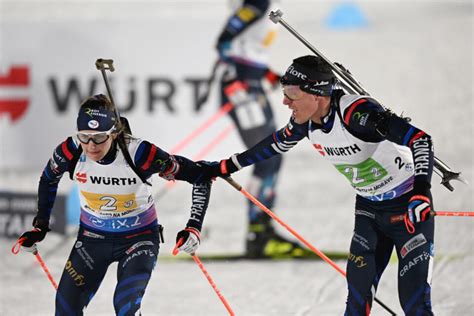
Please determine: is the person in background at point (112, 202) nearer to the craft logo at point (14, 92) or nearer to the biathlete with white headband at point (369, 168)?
the biathlete with white headband at point (369, 168)

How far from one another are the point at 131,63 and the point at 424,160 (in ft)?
23.4

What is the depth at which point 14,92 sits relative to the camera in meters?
11.8

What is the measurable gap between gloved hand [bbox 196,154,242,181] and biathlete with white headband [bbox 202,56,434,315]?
37 cm

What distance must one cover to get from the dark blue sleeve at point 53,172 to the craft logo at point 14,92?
242 inches

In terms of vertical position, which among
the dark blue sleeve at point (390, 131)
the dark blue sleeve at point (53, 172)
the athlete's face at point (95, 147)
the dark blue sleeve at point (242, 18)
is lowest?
the dark blue sleeve at point (53, 172)

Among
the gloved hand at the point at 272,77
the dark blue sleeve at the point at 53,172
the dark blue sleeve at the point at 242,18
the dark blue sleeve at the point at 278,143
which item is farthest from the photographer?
the gloved hand at the point at 272,77

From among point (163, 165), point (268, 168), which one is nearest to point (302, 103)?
point (163, 165)

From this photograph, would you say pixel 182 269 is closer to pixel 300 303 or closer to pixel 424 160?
pixel 300 303

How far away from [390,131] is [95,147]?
162 centimetres

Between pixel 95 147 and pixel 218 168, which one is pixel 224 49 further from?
pixel 95 147

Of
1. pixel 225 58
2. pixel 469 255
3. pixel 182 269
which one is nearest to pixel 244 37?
pixel 225 58

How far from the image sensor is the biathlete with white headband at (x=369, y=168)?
5.29m

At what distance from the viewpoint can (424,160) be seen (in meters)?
Answer: 5.04

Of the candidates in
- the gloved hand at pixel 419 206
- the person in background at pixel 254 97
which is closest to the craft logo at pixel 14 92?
the person in background at pixel 254 97
